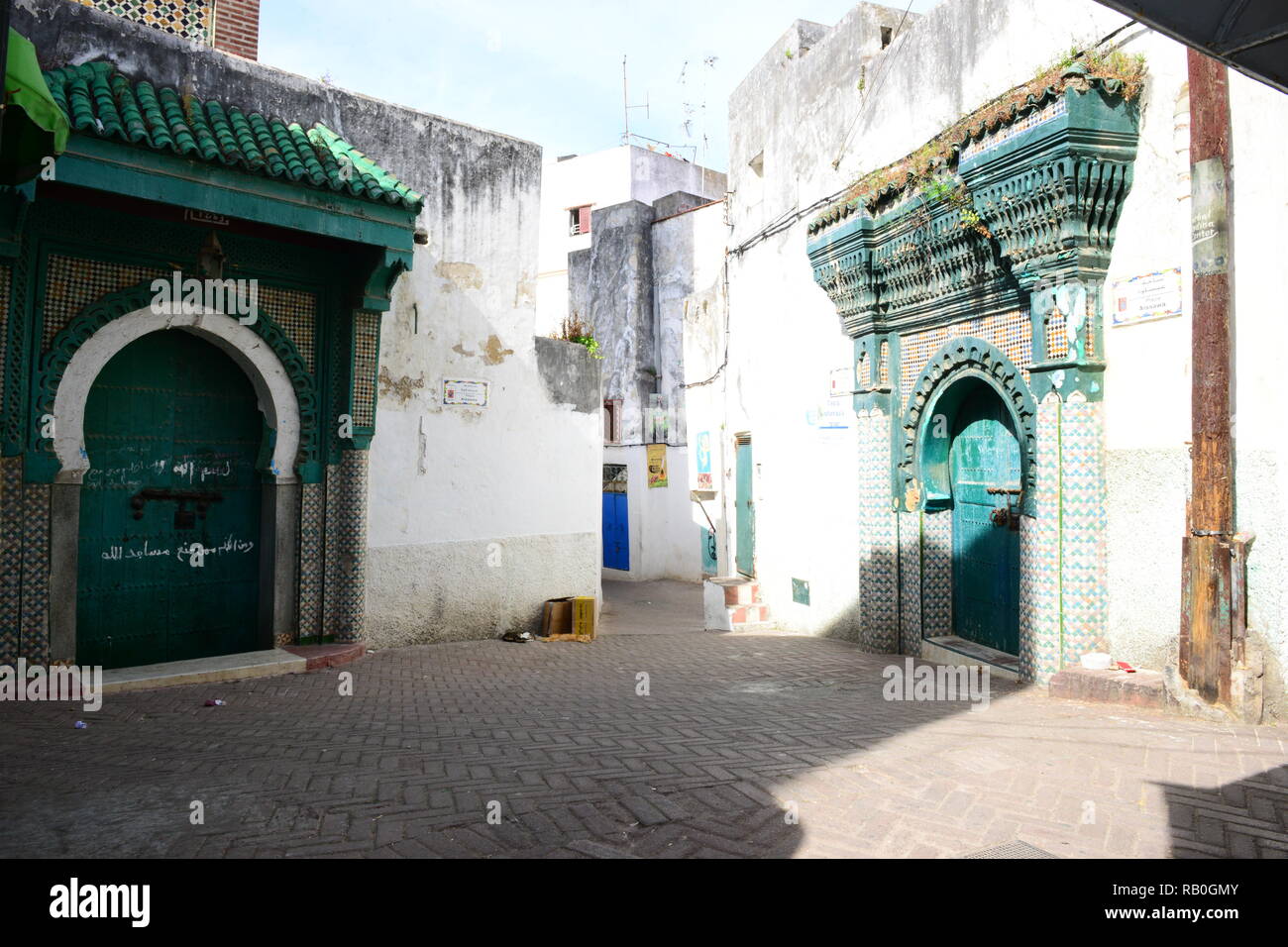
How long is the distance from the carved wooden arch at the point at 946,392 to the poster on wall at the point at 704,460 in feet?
28.1

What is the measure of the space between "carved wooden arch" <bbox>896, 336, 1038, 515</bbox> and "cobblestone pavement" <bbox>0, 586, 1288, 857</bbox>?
1.90 metres

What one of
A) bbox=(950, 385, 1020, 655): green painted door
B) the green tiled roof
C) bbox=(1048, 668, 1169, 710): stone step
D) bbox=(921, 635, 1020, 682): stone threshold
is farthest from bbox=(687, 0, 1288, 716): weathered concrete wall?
the green tiled roof

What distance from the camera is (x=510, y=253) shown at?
10.0 m

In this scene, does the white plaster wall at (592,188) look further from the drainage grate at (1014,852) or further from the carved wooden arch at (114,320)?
the drainage grate at (1014,852)

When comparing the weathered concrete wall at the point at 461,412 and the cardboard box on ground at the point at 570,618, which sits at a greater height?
the weathered concrete wall at the point at 461,412

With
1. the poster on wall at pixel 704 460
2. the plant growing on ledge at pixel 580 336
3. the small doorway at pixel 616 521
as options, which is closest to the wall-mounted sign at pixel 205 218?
the plant growing on ledge at pixel 580 336

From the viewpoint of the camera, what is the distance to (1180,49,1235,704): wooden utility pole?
5.36 metres

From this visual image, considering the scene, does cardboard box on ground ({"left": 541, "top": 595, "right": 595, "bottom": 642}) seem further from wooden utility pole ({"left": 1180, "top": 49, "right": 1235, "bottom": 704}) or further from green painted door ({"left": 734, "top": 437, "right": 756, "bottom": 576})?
wooden utility pole ({"left": 1180, "top": 49, "right": 1235, "bottom": 704})

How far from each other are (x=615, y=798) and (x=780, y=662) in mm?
4562

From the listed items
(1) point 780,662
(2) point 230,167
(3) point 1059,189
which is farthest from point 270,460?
(3) point 1059,189

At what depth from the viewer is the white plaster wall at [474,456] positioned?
9.05 m

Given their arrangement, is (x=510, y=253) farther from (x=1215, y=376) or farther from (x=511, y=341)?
(x=1215, y=376)

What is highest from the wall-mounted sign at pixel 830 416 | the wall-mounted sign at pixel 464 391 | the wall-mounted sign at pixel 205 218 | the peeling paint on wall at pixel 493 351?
the wall-mounted sign at pixel 205 218

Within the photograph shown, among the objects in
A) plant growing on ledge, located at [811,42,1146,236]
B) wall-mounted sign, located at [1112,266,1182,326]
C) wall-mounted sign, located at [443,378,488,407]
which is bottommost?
wall-mounted sign, located at [443,378,488,407]
